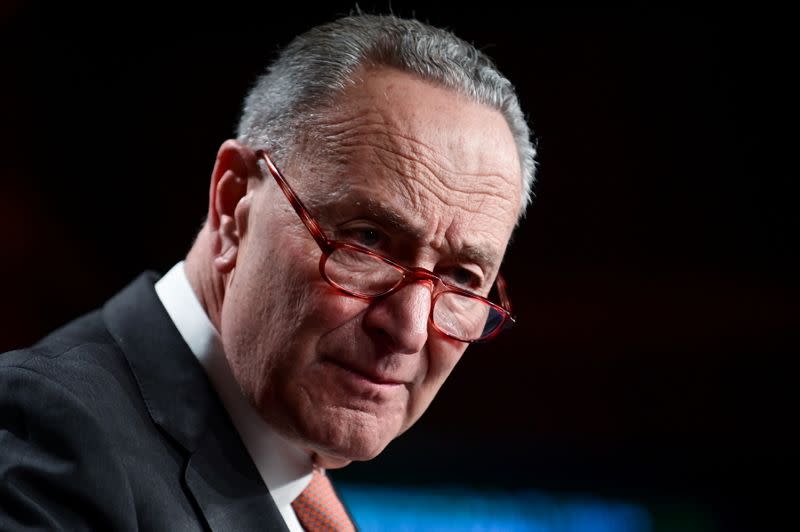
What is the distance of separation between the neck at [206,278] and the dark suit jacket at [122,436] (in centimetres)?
8

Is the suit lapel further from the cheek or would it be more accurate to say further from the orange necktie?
the cheek

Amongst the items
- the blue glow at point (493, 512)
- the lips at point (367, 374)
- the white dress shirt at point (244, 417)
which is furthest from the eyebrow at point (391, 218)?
the blue glow at point (493, 512)

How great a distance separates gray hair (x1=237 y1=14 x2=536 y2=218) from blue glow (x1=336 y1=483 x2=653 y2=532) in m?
2.22

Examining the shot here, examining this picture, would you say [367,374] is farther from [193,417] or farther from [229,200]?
[229,200]

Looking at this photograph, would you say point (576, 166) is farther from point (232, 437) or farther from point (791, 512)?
point (232, 437)

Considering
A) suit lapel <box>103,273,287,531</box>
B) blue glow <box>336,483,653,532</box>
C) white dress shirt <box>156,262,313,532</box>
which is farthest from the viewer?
blue glow <box>336,483,653,532</box>

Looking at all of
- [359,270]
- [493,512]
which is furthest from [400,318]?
[493,512]

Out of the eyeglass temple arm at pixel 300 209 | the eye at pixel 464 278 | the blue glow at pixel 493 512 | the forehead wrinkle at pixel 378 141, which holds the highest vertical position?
the forehead wrinkle at pixel 378 141

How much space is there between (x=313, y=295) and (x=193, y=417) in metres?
0.29

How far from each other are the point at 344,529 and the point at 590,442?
7.37ft

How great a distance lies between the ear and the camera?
159 centimetres

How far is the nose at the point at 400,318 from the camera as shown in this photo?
1465mm

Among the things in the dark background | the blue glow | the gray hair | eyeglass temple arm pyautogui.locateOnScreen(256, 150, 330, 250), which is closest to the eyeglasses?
eyeglass temple arm pyautogui.locateOnScreen(256, 150, 330, 250)

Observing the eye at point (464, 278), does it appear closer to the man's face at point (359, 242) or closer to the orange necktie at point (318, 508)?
the man's face at point (359, 242)
